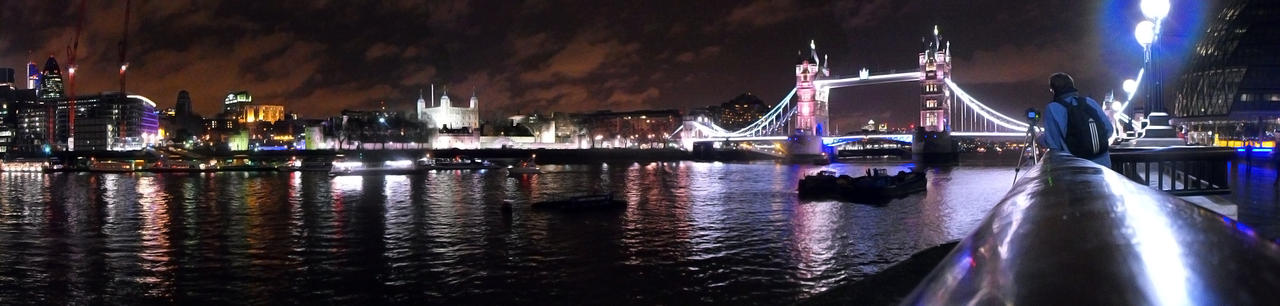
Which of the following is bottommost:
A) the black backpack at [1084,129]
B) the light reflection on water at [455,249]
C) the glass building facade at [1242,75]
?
the light reflection on water at [455,249]

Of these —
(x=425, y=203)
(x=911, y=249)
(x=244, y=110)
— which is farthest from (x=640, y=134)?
(x=911, y=249)

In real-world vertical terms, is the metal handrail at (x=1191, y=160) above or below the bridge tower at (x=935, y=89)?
below

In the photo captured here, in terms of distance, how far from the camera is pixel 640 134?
15825 cm

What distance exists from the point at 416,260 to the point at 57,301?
6575 millimetres

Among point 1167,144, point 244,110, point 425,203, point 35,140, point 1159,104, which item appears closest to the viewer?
point 1167,144

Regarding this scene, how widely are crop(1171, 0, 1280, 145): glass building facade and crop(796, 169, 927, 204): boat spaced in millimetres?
41997

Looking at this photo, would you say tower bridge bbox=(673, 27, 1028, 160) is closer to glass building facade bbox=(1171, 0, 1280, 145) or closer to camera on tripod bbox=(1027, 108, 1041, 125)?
glass building facade bbox=(1171, 0, 1280, 145)

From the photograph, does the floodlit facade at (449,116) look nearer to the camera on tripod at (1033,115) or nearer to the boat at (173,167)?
the boat at (173,167)

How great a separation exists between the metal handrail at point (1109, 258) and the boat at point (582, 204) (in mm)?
29690

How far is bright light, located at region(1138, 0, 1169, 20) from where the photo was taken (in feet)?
41.4

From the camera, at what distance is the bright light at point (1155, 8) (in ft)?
41.4

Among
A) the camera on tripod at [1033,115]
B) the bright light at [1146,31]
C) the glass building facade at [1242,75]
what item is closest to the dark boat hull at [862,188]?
the bright light at [1146,31]

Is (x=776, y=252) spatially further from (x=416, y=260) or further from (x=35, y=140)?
(x=35, y=140)

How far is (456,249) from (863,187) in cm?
2101
